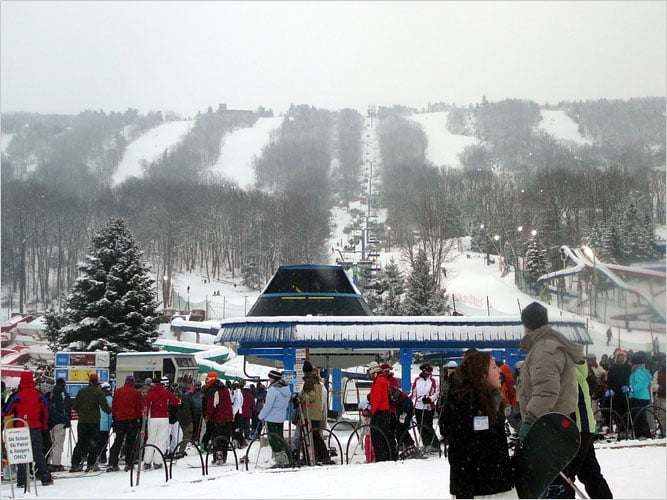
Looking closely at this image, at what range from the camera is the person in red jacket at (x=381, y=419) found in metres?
8.46

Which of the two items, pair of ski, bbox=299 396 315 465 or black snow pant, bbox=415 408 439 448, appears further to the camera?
black snow pant, bbox=415 408 439 448

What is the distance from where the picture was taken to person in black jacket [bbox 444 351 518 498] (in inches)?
142

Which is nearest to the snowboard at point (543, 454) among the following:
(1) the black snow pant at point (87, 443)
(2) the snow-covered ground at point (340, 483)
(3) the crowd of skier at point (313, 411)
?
(3) the crowd of skier at point (313, 411)

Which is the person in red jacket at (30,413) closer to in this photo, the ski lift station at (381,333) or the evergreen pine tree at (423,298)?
the ski lift station at (381,333)

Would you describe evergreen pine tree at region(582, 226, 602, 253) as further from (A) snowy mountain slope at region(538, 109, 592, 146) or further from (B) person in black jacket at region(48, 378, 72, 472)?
(A) snowy mountain slope at region(538, 109, 592, 146)

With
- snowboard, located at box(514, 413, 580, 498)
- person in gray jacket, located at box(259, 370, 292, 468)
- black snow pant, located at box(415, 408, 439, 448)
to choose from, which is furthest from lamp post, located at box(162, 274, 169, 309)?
snowboard, located at box(514, 413, 580, 498)

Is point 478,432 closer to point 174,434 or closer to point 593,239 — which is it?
point 174,434

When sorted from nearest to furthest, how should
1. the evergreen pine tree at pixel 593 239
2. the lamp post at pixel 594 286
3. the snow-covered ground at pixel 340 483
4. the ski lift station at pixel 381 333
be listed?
the snow-covered ground at pixel 340 483 < the ski lift station at pixel 381 333 < the lamp post at pixel 594 286 < the evergreen pine tree at pixel 593 239

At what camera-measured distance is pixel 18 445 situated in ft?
24.6

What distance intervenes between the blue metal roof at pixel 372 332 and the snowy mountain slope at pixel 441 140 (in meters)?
105

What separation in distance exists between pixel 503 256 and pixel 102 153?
8350 centimetres

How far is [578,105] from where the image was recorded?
144250 mm

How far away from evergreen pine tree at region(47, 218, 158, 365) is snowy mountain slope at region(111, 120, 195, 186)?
257ft

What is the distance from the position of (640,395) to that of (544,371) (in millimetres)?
5881
